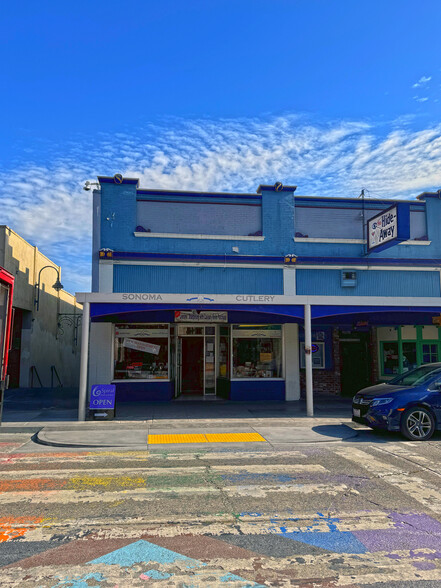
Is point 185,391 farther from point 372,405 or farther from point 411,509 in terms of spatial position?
point 411,509

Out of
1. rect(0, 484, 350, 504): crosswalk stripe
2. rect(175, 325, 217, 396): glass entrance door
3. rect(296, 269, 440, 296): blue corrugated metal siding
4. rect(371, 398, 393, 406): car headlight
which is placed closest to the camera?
rect(0, 484, 350, 504): crosswalk stripe

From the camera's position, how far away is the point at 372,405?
33.2ft

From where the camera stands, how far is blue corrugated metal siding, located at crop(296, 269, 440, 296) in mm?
15750

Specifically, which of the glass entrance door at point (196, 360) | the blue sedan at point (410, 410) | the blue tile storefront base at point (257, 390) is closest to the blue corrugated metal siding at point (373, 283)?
the blue tile storefront base at point (257, 390)

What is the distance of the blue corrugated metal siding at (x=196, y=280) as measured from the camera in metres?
15.0

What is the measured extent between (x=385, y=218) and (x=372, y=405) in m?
6.86

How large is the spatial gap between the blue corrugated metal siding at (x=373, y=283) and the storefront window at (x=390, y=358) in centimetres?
261

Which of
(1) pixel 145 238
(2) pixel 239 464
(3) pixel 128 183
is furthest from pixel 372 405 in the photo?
(3) pixel 128 183

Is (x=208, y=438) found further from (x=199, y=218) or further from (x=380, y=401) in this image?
(x=199, y=218)

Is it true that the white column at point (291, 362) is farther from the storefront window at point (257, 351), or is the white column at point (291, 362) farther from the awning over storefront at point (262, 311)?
the awning over storefront at point (262, 311)

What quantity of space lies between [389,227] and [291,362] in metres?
5.49

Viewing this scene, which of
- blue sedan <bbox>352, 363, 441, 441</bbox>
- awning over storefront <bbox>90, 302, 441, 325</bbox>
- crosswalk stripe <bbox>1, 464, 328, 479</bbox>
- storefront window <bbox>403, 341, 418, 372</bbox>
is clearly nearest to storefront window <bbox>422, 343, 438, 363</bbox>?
storefront window <bbox>403, 341, 418, 372</bbox>

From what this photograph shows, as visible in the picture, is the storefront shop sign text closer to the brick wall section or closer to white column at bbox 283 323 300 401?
white column at bbox 283 323 300 401

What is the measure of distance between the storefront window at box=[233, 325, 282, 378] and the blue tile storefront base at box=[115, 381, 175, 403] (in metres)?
2.52
